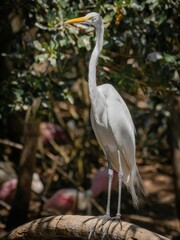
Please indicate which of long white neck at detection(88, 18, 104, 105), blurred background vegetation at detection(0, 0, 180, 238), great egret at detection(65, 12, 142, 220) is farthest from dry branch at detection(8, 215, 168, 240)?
blurred background vegetation at detection(0, 0, 180, 238)

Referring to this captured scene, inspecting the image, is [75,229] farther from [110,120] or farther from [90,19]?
[90,19]

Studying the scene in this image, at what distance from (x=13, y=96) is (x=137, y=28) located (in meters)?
0.78

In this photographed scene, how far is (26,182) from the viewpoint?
4.88 meters

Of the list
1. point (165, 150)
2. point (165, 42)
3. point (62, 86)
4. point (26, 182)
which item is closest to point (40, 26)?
point (62, 86)

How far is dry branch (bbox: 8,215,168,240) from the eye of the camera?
2691 mm

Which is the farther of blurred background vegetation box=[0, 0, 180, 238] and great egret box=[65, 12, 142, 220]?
blurred background vegetation box=[0, 0, 180, 238]

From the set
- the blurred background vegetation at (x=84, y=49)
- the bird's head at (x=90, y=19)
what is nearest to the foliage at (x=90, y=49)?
the blurred background vegetation at (x=84, y=49)

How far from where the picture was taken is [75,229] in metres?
2.97

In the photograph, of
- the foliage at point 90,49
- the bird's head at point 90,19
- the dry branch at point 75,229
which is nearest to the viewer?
the dry branch at point 75,229

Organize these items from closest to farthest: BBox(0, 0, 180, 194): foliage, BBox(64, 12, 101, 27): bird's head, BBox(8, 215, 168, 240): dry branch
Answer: BBox(8, 215, 168, 240): dry branch, BBox(64, 12, 101, 27): bird's head, BBox(0, 0, 180, 194): foliage

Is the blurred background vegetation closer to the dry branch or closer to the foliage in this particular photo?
the foliage

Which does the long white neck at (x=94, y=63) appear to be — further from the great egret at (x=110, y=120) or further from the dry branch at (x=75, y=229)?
the dry branch at (x=75, y=229)

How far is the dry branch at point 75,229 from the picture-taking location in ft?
8.83

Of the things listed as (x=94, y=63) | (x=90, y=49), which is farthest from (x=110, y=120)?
(x=90, y=49)
